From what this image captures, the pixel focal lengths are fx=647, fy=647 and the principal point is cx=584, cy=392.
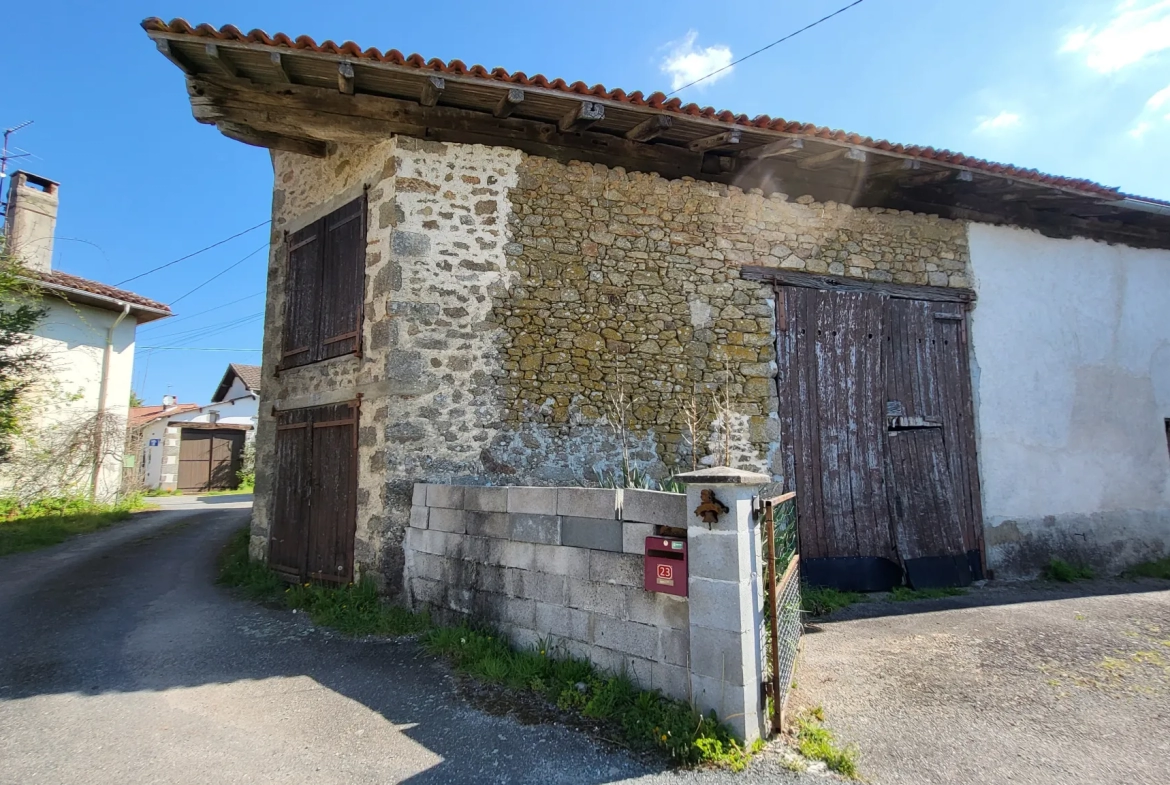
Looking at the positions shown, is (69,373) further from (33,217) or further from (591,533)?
(591,533)

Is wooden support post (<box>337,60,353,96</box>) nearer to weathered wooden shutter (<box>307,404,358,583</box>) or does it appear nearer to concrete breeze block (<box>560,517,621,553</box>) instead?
weathered wooden shutter (<box>307,404,358,583</box>)

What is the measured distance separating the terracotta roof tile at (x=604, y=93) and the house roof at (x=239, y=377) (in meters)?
23.2

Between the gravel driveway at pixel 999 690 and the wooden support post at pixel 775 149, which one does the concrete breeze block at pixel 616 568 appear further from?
the wooden support post at pixel 775 149

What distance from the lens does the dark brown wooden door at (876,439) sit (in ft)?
22.1

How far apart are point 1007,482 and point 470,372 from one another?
20.4 ft

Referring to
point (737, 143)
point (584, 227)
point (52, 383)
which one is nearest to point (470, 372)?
point (584, 227)

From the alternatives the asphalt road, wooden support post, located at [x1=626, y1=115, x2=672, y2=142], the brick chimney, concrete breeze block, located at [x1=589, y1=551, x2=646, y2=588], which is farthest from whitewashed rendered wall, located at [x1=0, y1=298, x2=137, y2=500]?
concrete breeze block, located at [x1=589, y1=551, x2=646, y2=588]

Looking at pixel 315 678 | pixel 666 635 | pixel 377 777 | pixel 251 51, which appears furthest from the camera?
pixel 251 51

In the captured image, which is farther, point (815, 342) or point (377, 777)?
point (815, 342)

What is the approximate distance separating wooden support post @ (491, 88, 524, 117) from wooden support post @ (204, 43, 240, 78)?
2133 millimetres

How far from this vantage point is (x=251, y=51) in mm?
4934

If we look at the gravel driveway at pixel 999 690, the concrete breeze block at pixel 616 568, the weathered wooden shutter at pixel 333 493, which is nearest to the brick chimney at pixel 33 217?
the weathered wooden shutter at pixel 333 493

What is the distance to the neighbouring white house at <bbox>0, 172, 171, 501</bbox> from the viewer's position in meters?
11.0

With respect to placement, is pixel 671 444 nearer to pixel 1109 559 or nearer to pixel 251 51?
pixel 251 51
